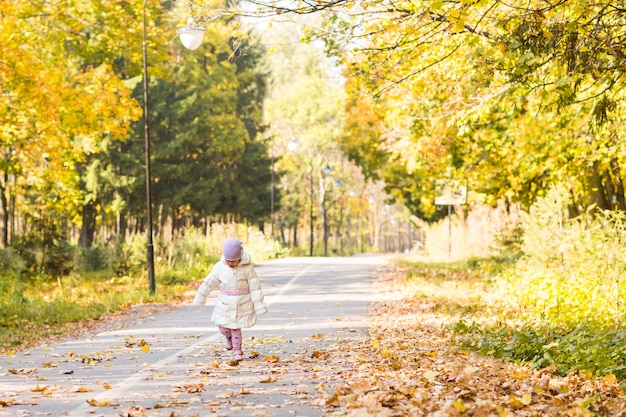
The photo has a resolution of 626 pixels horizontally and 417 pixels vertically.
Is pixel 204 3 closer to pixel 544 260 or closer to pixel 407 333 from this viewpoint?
pixel 407 333

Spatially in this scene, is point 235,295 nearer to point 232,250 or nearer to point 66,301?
point 232,250

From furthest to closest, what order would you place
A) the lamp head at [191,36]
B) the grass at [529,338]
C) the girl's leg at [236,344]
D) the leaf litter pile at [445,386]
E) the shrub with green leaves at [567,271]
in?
the lamp head at [191,36] → the shrub with green leaves at [567,271] → the girl's leg at [236,344] → the grass at [529,338] → the leaf litter pile at [445,386]

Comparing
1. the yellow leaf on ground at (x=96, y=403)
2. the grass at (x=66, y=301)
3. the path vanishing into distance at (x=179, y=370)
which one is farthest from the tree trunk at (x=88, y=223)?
the yellow leaf on ground at (x=96, y=403)

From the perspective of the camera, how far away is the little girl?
33.7 ft

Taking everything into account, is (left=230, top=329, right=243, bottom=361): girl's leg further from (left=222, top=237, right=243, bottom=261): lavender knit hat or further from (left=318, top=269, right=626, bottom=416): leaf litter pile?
(left=318, top=269, right=626, bottom=416): leaf litter pile

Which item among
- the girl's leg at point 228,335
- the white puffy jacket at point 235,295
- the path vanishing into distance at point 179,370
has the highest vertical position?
the white puffy jacket at point 235,295

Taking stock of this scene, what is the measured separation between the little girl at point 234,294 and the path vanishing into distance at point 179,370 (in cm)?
42

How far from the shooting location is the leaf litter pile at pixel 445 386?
6805 mm

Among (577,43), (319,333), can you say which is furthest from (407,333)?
(577,43)

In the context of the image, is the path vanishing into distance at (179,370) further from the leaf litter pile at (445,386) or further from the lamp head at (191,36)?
the lamp head at (191,36)

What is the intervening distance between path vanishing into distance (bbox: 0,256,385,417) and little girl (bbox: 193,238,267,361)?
418mm

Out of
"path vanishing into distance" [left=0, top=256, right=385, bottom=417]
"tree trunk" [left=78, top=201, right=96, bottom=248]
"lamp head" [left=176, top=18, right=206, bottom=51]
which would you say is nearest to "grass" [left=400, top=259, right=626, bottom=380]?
"path vanishing into distance" [left=0, top=256, right=385, bottom=417]

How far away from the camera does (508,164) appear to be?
974 inches

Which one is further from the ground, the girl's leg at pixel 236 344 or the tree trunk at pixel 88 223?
the tree trunk at pixel 88 223
